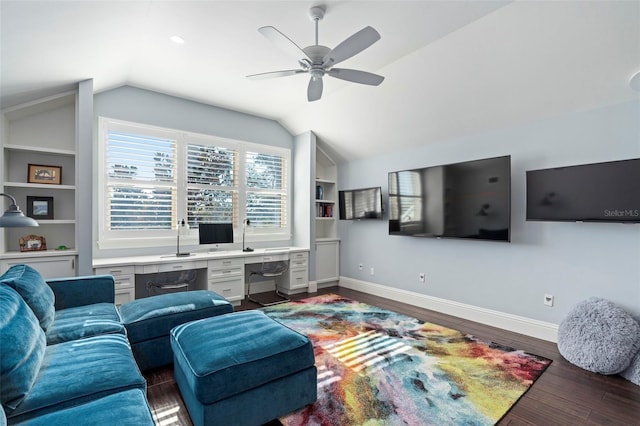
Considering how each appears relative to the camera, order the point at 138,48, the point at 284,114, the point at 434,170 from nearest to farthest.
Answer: the point at 138,48, the point at 434,170, the point at 284,114

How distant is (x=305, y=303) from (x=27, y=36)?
396 cm

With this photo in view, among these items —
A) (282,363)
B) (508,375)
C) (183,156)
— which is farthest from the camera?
(183,156)

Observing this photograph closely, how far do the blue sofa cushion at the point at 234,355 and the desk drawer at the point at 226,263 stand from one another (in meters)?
1.95

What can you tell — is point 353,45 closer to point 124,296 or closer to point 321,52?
point 321,52

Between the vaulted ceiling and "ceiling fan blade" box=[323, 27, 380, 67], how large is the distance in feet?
1.36

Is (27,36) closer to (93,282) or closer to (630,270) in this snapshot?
(93,282)

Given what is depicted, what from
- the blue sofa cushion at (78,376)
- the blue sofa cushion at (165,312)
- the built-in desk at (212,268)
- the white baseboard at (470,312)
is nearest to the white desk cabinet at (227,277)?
the built-in desk at (212,268)

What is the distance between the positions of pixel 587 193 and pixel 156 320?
4.01m

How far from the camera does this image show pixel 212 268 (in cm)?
419

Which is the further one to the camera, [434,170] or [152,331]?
[434,170]

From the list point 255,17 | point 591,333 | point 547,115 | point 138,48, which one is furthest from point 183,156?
point 591,333

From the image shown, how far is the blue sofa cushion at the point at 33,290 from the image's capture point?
6.52 ft

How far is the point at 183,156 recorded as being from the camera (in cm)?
450

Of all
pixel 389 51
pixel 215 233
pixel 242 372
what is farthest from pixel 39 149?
pixel 389 51
